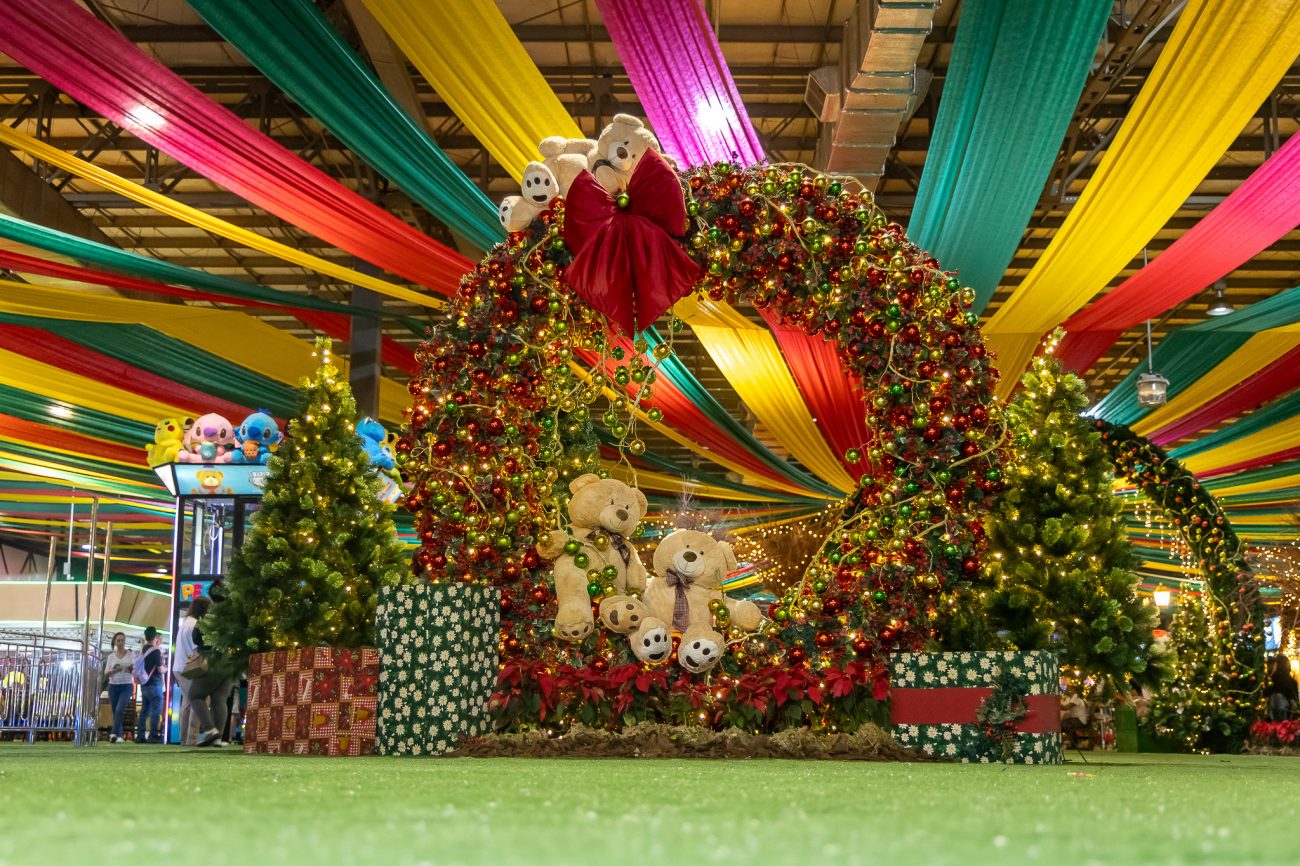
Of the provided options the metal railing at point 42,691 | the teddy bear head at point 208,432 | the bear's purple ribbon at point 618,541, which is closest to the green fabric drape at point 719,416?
the bear's purple ribbon at point 618,541

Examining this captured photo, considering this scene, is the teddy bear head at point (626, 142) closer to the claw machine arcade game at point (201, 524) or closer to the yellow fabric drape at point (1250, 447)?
the claw machine arcade game at point (201, 524)

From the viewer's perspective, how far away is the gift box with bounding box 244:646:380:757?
5520 millimetres

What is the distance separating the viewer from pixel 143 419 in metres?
10.4

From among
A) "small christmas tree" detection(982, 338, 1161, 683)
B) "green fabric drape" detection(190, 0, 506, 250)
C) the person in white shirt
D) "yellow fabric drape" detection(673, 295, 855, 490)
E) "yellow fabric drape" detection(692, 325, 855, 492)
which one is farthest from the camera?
the person in white shirt

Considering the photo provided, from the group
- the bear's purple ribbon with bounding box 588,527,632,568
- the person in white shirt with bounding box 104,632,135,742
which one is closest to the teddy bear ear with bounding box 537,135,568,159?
the bear's purple ribbon with bounding box 588,527,632,568

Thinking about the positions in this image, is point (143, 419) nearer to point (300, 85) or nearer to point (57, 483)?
point (57, 483)

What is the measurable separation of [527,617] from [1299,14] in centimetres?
421

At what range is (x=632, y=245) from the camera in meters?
5.95

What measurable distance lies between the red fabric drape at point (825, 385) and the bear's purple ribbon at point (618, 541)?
270 cm

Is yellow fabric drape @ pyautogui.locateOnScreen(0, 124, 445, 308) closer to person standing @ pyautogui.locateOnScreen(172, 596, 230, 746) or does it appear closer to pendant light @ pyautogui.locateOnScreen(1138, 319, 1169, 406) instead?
person standing @ pyautogui.locateOnScreen(172, 596, 230, 746)

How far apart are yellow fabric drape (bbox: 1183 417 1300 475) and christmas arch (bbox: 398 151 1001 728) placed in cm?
574

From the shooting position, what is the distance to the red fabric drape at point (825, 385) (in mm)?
9391

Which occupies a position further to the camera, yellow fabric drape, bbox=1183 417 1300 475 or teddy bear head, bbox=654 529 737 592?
yellow fabric drape, bbox=1183 417 1300 475

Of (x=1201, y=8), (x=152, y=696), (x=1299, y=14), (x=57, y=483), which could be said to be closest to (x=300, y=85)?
(x=1201, y=8)
